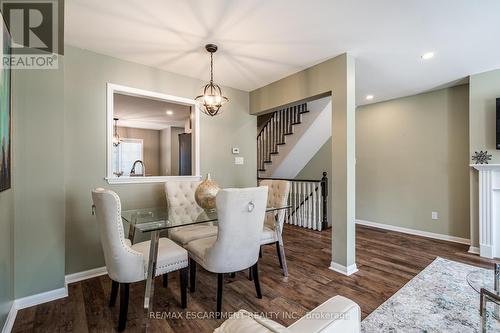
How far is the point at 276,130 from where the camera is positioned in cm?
546

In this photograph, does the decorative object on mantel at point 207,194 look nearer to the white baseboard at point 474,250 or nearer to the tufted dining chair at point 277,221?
the tufted dining chair at point 277,221

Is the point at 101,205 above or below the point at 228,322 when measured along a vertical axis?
above

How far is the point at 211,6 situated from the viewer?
192cm

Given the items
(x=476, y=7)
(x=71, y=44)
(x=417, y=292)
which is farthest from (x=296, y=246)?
(x=71, y=44)

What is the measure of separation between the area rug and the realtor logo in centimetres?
348

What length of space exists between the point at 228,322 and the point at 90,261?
2654 millimetres

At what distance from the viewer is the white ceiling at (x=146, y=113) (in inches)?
177

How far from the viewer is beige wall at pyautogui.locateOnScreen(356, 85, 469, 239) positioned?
3727 mm

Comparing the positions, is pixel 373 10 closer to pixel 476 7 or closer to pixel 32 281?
pixel 476 7

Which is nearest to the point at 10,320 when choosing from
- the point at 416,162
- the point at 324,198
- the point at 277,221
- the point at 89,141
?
the point at 89,141

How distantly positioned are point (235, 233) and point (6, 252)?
5.49ft

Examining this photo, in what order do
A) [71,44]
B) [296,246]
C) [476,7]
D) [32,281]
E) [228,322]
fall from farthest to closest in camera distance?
[296,246], [71,44], [32,281], [476,7], [228,322]

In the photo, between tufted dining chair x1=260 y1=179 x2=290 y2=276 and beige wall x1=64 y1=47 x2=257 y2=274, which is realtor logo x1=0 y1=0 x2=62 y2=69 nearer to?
beige wall x1=64 y1=47 x2=257 y2=274

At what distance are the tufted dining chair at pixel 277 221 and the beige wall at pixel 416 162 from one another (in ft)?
8.97
